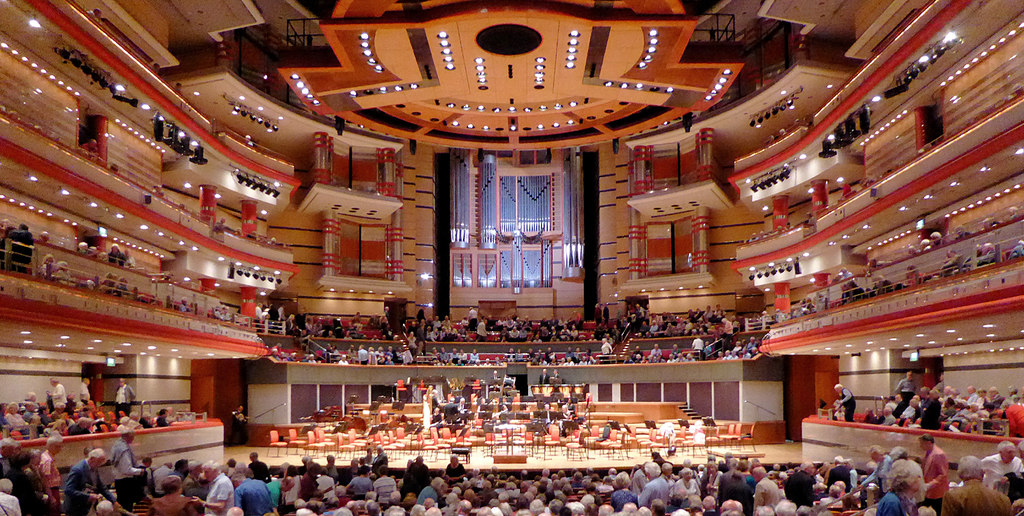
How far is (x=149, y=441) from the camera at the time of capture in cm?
1605

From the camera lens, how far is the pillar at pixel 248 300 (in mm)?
26656

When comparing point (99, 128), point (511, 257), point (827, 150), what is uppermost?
point (99, 128)

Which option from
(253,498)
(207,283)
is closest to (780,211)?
(207,283)

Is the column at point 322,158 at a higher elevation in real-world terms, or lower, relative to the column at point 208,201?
higher

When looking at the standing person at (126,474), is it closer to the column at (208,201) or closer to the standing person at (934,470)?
the standing person at (934,470)

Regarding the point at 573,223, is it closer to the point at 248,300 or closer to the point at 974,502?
the point at 248,300

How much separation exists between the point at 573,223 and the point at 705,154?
6648 millimetres

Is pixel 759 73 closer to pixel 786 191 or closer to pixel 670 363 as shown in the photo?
pixel 786 191

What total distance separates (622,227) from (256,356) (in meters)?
15.9

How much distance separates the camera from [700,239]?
3014cm

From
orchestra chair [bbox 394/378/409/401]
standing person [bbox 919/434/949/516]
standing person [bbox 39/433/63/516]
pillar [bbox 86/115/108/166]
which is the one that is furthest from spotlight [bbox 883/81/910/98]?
pillar [bbox 86/115/108/166]

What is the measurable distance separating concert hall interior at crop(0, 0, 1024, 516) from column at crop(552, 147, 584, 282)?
0.16 m

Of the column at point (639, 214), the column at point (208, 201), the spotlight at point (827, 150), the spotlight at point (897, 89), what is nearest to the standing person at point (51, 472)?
the spotlight at point (897, 89)

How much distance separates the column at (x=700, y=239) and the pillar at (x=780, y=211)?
10.8ft
